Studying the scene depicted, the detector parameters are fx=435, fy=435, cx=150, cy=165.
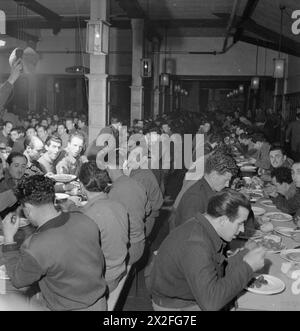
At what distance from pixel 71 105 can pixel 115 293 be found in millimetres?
17064

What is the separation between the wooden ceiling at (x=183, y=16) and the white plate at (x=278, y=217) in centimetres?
737

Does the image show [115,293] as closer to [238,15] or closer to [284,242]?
[284,242]

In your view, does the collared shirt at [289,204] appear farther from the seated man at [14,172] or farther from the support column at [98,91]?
the support column at [98,91]

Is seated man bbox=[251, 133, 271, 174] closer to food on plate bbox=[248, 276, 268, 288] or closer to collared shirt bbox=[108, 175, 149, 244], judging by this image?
collared shirt bbox=[108, 175, 149, 244]

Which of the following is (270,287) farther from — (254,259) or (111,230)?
(111,230)

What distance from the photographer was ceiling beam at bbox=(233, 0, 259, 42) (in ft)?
37.1

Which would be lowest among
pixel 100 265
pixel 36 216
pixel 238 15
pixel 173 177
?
Answer: pixel 173 177

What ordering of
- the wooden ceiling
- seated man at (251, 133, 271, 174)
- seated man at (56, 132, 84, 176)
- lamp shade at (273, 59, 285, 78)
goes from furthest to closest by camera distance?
lamp shade at (273, 59, 285, 78) → the wooden ceiling → seated man at (251, 133, 271, 174) → seated man at (56, 132, 84, 176)

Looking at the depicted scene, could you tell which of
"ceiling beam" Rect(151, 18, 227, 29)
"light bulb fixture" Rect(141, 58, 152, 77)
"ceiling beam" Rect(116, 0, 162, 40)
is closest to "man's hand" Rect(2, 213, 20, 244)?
"ceiling beam" Rect(116, 0, 162, 40)

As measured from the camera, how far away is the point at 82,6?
511 inches

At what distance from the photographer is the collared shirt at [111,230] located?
307 cm

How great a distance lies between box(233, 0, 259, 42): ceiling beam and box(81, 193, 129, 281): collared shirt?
931 centimetres

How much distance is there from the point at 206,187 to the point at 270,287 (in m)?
1.05

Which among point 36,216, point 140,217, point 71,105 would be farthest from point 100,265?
point 71,105
